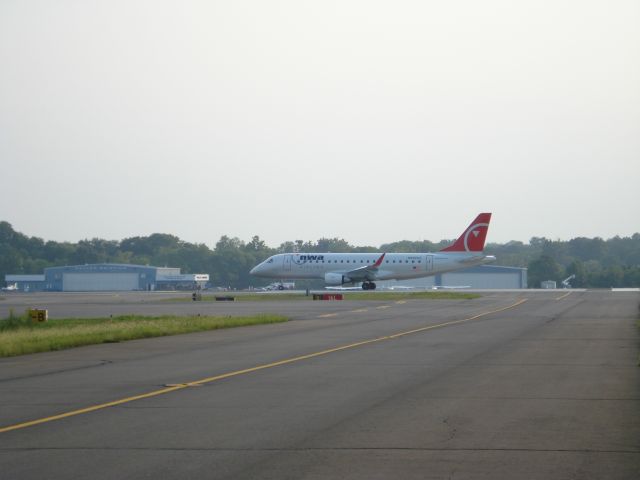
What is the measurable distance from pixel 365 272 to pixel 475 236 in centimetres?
1039

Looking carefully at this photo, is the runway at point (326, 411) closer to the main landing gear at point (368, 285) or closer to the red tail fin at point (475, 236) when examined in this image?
the red tail fin at point (475, 236)

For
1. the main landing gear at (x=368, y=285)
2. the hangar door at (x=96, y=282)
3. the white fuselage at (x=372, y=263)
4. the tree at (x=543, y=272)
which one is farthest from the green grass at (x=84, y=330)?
the tree at (x=543, y=272)

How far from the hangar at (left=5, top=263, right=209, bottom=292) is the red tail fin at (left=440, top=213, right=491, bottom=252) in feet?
205

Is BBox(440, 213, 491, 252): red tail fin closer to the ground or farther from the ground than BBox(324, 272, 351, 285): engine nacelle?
farther from the ground

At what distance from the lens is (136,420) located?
12641 millimetres

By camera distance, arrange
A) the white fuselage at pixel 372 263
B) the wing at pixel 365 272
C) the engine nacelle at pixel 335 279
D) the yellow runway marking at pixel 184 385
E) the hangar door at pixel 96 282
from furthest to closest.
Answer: the hangar door at pixel 96 282 < the engine nacelle at pixel 335 279 < the white fuselage at pixel 372 263 < the wing at pixel 365 272 < the yellow runway marking at pixel 184 385

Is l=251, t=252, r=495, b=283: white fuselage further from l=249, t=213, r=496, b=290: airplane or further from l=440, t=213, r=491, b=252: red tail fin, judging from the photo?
l=440, t=213, r=491, b=252: red tail fin

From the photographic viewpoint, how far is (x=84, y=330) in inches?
1246

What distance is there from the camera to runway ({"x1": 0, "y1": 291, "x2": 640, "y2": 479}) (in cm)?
966

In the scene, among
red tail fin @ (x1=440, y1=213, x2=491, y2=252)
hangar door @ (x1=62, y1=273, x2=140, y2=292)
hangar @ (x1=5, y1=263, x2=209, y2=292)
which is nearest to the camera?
red tail fin @ (x1=440, y1=213, x2=491, y2=252)

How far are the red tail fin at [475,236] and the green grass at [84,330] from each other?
46.9 m

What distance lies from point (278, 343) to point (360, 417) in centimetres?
1430

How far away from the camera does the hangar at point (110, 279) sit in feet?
468

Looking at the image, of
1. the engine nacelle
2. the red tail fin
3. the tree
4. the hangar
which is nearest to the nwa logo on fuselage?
the engine nacelle
